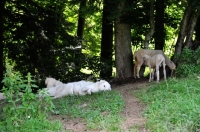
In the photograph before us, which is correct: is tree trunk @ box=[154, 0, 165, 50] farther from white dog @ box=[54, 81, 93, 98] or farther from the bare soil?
the bare soil

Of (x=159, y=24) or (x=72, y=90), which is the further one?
(x=159, y=24)

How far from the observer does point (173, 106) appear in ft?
15.4

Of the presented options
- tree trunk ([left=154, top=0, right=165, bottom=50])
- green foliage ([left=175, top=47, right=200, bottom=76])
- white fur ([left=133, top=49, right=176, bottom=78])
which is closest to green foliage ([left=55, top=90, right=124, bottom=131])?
green foliage ([left=175, top=47, right=200, bottom=76])

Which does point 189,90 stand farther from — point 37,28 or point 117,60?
point 37,28

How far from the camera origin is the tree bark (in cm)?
881

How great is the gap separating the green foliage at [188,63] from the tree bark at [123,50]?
1619mm

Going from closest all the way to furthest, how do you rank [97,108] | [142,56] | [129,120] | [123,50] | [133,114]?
1. [129,120]
2. [133,114]
3. [97,108]
4. [142,56]
5. [123,50]

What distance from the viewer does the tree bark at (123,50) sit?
8812mm

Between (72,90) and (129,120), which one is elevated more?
(72,90)

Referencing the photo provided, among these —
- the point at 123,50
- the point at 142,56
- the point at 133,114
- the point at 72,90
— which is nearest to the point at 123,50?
the point at 123,50

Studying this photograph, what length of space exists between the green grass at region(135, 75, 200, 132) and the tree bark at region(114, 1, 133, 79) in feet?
8.50

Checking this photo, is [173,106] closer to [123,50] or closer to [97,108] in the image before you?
[97,108]

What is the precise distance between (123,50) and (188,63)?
2.04 meters

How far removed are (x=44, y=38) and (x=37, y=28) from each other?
0.41 metres
